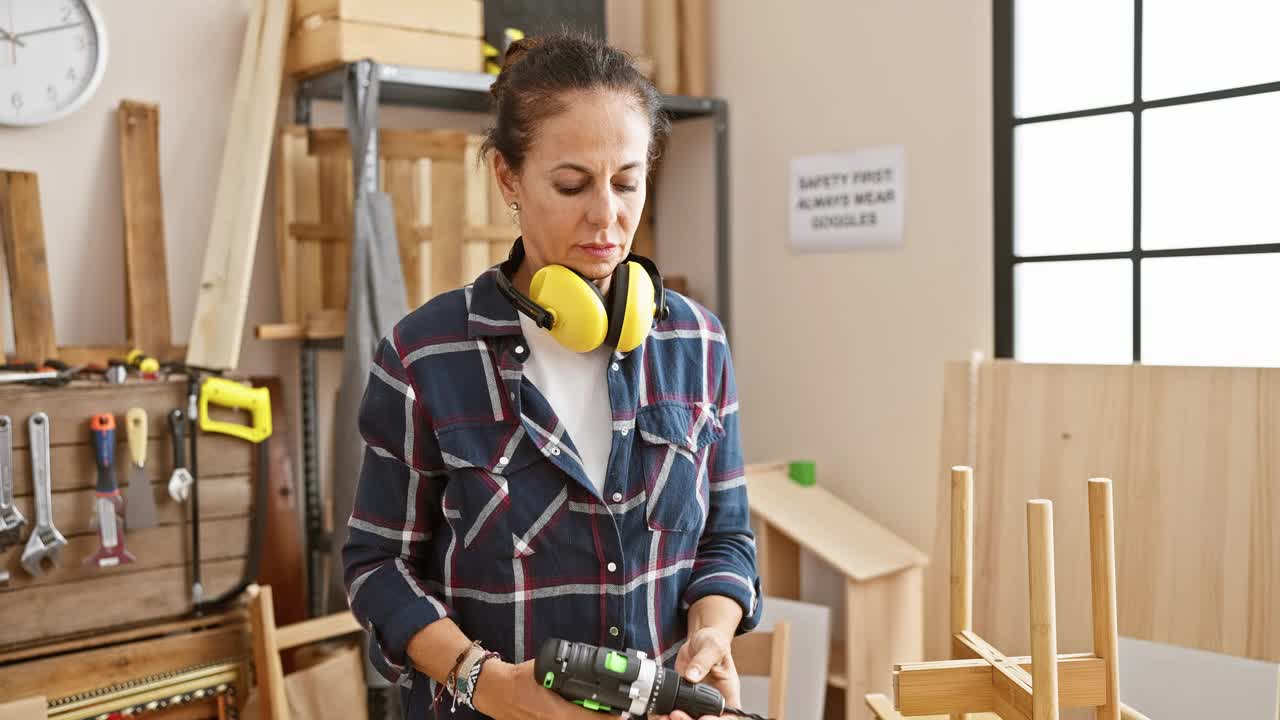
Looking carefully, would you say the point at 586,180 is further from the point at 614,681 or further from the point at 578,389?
the point at 614,681

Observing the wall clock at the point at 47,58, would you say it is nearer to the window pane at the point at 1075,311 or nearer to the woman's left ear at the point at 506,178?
the woman's left ear at the point at 506,178

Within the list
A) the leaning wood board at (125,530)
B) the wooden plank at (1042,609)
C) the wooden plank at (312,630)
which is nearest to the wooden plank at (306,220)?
the leaning wood board at (125,530)

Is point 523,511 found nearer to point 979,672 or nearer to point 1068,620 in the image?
point 979,672

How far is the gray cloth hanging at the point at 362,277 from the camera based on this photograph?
265cm

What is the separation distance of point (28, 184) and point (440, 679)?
6.40 ft

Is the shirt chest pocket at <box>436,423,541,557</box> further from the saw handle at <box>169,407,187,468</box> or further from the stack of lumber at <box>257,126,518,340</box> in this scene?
the stack of lumber at <box>257,126,518,340</box>

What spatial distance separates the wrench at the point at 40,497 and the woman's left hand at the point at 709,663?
4.77ft

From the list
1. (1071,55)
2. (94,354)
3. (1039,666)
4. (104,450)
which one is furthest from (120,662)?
(1071,55)

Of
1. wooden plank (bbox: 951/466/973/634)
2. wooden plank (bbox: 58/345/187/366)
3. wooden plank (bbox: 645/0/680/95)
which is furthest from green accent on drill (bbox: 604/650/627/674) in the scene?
wooden plank (bbox: 645/0/680/95)

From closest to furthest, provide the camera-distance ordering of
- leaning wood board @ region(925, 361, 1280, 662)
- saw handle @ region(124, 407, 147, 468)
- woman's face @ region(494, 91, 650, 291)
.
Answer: woman's face @ region(494, 91, 650, 291) → leaning wood board @ region(925, 361, 1280, 662) → saw handle @ region(124, 407, 147, 468)

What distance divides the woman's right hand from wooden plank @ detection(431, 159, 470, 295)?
1.81 m

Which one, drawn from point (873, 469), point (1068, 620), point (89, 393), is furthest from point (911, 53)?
point (89, 393)

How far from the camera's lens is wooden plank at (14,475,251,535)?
2211 millimetres

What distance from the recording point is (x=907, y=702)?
1279 millimetres
